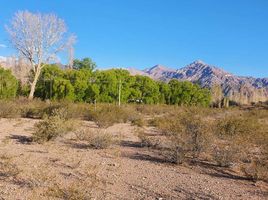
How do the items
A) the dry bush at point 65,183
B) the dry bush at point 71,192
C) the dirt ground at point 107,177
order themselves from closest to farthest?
the dry bush at point 71,192 → the dry bush at point 65,183 → the dirt ground at point 107,177

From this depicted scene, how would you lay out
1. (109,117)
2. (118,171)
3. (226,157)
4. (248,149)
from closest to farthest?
(118,171)
(226,157)
(248,149)
(109,117)

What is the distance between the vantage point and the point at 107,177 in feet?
29.3

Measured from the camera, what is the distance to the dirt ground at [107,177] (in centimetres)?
760

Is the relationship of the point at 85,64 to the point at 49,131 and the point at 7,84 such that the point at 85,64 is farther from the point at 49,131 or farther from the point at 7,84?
the point at 49,131

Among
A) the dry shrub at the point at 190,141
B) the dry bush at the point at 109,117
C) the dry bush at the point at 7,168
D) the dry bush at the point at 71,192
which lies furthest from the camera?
the dry bush at the point at 109,117

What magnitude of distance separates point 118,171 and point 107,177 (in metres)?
0.70

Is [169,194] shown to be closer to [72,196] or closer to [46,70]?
[72,196]

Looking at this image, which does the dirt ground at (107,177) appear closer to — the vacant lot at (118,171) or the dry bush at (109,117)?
the vacant lot at (118,171)

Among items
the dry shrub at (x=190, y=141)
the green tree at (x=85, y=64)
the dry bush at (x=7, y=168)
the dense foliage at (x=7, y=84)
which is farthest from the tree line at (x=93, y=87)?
the dry bush at (x=7, y=168)

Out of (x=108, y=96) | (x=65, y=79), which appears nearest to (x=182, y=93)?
(x=108, y=96)

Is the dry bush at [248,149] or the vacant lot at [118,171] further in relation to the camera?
the dry bush at [248,149]

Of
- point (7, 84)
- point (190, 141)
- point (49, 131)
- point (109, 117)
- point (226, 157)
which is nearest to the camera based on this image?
point (226, 157)

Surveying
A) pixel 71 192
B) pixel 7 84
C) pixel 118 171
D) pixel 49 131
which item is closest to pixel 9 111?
pixel 49 131

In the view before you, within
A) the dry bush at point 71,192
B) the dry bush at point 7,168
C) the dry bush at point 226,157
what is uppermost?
the dry bush at point 226,157
